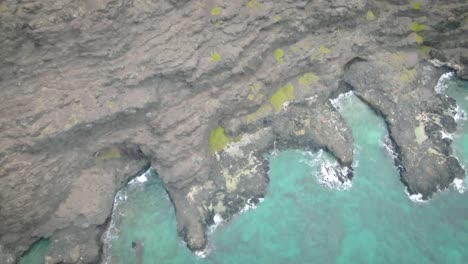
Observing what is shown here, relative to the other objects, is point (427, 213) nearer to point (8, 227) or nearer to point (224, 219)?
point (224, 219)

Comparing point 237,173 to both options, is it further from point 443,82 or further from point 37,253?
Result: point 443,82

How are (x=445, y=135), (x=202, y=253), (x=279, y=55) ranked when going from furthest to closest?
(x=279, y=55), (x=445, y=135), (x=202, y=253)

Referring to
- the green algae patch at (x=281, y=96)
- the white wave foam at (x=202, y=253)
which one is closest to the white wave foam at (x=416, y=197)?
the green algae patch at (x=281, y=96)

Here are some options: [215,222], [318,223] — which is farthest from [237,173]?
[318,223]

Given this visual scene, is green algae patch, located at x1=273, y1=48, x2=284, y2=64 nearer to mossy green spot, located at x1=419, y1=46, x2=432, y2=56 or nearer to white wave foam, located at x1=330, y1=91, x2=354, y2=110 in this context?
white wave foam, located at x1=330, y1=91, x2=354, y2=110

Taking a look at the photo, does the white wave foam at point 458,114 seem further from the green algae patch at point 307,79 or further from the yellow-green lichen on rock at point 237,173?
the yellow-green lichen on rock at point 237,173

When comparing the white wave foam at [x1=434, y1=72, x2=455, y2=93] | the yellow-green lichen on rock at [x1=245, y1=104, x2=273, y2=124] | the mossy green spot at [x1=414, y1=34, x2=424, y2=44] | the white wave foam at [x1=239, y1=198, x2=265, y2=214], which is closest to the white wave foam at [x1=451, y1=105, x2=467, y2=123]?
the white wave foam at [x1=434, y1=72, x2=455, y2=93]

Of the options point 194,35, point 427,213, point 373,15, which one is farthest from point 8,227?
point 373,15
